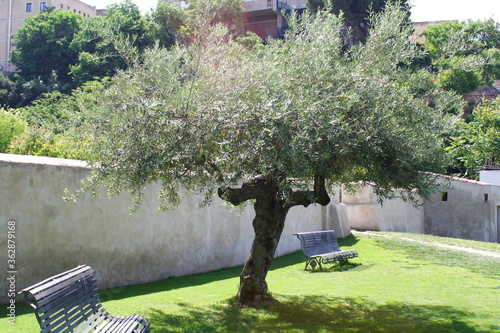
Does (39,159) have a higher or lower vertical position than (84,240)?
higher

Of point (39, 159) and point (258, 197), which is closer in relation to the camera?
point (258, 197)

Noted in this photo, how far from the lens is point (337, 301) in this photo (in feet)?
30.2

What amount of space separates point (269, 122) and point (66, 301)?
10.0 ft

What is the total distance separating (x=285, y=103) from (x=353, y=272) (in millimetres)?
7203

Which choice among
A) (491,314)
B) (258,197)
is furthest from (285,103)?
(491,314)

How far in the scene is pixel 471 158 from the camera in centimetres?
1537

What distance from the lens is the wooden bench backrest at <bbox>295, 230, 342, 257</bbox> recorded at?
13.4m

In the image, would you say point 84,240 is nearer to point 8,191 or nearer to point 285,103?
point 8,191

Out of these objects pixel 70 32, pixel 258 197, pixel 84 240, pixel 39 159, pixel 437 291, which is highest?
pixel 70 32

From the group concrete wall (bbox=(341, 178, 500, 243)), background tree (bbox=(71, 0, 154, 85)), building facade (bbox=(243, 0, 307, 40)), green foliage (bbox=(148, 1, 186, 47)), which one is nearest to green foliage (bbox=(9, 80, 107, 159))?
concrete wall (bbox=(341, 178, 500, 243))

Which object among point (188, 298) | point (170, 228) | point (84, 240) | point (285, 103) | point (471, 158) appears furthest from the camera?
point (471, 158)

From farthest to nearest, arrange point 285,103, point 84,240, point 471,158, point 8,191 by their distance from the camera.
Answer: point 471,158 < point 84,240 < point 8,191 < point 285,103

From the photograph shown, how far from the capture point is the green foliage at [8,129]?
20181mm

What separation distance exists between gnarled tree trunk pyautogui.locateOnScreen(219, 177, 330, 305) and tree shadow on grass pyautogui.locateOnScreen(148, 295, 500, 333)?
31 cm
